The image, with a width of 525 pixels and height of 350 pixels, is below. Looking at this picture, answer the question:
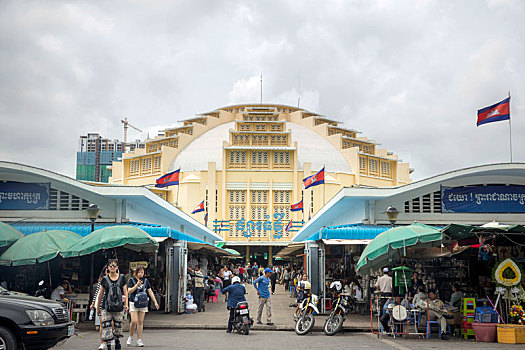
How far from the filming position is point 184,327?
55.1 ft

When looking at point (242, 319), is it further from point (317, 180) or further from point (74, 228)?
point (317, 180)

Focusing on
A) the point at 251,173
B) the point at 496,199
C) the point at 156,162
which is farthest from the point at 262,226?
the point at 496,199

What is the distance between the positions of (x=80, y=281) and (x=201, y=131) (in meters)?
51.7

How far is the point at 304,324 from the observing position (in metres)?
15.6

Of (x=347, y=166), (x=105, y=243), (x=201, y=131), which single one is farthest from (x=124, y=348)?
(x=201, y=131)

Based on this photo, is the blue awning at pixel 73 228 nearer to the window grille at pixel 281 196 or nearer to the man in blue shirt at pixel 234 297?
the man in blue shirt at pixel 234 297

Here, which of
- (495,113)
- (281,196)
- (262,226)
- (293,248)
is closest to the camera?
(495,113)

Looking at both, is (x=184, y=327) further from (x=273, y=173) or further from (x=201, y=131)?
(x=201, y=131)

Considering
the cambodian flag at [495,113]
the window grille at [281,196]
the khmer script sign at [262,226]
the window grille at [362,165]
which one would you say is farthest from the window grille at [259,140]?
the cambodian flag at [495,113]

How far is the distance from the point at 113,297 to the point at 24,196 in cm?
1392

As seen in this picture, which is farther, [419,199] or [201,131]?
[201,131]

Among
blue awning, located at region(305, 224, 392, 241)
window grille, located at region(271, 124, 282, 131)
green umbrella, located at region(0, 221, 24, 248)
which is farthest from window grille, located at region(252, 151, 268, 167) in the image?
green umbrella, located at region(0, 221, 24, 248)

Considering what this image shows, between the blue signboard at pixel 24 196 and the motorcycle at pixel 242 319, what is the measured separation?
10477 millimetres

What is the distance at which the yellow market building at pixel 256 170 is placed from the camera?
2250 inches
